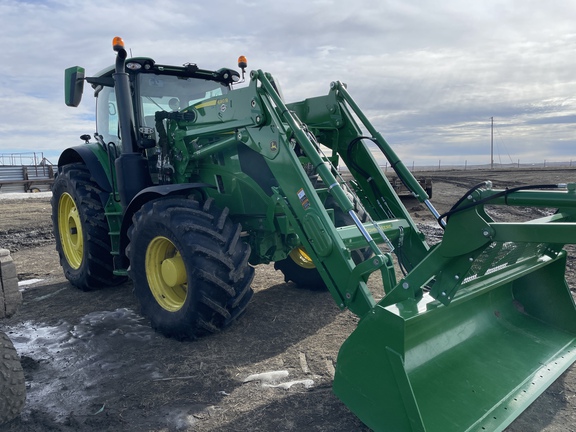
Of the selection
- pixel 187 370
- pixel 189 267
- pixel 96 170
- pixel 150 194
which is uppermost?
pixel 96 170

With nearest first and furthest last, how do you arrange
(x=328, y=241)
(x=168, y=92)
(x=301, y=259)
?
(x=328, y=241) → (x=168, y=92) → (x=301, y=259)

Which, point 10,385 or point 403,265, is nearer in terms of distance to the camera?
point 10,385

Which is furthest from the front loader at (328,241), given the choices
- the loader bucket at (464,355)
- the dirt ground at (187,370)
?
the dirt ground at (187,370)

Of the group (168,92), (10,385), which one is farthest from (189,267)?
(168,92)

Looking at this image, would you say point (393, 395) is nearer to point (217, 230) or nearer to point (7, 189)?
point (217, 230)

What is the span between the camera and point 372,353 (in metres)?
2.79

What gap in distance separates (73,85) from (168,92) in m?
1.02

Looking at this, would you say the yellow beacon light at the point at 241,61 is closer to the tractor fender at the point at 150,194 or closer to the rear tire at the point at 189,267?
the tractor fender at the point at 150,194

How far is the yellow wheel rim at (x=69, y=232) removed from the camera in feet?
21.3

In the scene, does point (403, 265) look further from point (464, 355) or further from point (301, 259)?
point (301, 259)

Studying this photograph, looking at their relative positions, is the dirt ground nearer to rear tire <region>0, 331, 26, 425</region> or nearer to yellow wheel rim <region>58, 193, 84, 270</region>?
rear tire <region>0, 331, 26, 425</region>

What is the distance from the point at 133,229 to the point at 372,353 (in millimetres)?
2734

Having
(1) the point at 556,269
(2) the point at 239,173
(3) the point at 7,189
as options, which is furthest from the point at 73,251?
(3) the point at 7,189

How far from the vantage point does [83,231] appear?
578 centimetres
